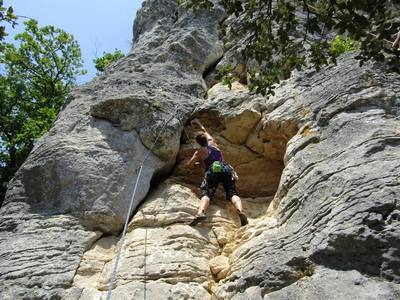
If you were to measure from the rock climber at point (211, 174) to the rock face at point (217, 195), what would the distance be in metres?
0.26

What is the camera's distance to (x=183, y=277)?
24.0ft

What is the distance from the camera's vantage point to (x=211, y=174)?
933 cm

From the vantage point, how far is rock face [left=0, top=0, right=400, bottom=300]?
6.20 meters

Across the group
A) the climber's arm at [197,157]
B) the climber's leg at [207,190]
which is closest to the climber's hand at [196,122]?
the climber's arm at [197,157]

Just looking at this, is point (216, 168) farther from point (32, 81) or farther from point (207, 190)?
point (32, 81)

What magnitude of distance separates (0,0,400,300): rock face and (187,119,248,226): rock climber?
0.26m

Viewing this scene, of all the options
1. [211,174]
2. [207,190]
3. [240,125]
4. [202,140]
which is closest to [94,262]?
[207,190]

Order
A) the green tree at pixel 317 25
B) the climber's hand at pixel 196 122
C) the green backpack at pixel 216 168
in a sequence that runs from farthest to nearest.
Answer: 1. the climber's hand at pixel 196 122
2. the green backpack at pixel 216 168
3. the green tree at pixel 317 25

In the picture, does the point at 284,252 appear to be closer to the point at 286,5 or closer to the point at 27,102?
the point at 286,5

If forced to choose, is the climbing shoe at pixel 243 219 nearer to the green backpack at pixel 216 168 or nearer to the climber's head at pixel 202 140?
the green backpack at pixel 216 168

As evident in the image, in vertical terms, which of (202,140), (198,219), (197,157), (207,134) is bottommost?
(198,219)

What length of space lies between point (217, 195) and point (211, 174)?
0.64 m

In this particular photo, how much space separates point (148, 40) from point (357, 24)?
395 inches

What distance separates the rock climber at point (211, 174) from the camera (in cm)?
870
